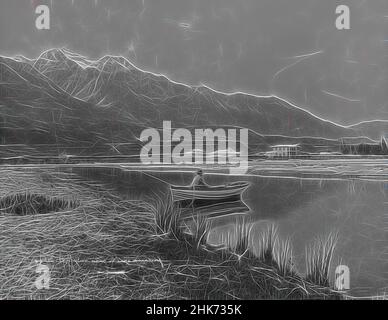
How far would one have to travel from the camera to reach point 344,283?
1.86m

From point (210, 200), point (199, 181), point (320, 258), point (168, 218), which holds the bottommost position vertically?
point (320, 258)

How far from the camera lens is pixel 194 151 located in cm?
190

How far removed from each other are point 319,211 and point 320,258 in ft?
1.01

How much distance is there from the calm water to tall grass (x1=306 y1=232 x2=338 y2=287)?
1.5 inches

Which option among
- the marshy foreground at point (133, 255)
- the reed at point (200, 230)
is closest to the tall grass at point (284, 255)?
the marshy foreground at point (133, 255)

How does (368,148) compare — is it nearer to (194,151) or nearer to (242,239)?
(242,239)

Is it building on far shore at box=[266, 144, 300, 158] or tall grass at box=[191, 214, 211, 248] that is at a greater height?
building on far shore at box=[266, 144, 300, 158]

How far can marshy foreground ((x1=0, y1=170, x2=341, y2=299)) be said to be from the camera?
1.87m

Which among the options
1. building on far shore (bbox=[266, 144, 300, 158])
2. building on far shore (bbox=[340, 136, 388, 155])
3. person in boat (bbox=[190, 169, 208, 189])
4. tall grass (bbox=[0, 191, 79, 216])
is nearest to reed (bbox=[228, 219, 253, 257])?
person in boat (bbox=[190, 169, 208, 189])

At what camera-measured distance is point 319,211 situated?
187cm

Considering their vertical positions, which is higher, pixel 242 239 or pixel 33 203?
pixel 33 203

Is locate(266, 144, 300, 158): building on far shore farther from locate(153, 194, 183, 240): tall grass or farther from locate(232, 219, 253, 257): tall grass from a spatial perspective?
locate(153, 194, 183, 240): tall grass

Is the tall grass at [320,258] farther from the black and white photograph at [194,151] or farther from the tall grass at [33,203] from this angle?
the tall grass at [33,203]

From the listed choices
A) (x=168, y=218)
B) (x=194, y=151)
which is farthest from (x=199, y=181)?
(x=168, y=218)
